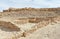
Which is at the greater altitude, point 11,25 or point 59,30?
point 59,30

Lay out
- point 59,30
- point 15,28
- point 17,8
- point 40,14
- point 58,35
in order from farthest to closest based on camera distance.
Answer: point 17,8, point 40,14, point 15,28, point 59,30, point 58,35

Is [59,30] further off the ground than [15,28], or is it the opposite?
[59,30]

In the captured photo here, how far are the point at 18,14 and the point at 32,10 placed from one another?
222 cm

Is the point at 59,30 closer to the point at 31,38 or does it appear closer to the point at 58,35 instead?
the point at 58,35

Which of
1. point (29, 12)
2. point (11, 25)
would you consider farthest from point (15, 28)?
point (29, 12)

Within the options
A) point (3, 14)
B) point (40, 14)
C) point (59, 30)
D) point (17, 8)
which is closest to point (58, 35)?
point (59, 30)

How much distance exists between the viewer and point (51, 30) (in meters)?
11.1

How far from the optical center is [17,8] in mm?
29781

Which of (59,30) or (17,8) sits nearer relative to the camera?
(59,30)

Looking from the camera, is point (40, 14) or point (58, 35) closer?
point (58, 35)

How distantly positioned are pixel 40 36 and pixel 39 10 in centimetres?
1693

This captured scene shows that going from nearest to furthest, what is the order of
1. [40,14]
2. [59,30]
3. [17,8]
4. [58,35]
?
1. [58,35]
2. [59,30]
3. [40,14]
4. [17,8]

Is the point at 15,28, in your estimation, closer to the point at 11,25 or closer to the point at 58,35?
the point at 11,25

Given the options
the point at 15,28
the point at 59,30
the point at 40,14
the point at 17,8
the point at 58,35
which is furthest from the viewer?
the point at 17,8
